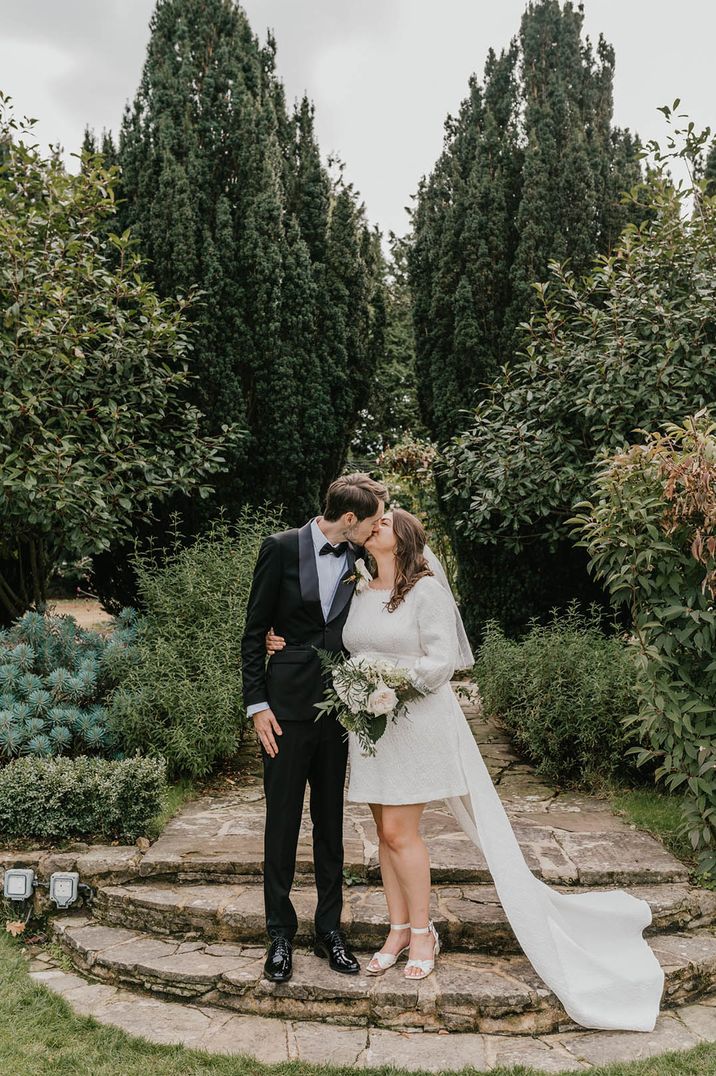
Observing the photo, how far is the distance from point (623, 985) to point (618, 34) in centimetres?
850

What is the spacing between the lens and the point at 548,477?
644 centimetres

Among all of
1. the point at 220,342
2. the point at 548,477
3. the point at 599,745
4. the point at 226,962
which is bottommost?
the point at 226,962

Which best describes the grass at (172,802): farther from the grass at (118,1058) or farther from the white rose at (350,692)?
the white rose at (350,692)

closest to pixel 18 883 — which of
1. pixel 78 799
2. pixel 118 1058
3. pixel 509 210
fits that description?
pixel 78 799

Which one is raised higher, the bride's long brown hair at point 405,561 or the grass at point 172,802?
the bride's long brown hair at point 405,561

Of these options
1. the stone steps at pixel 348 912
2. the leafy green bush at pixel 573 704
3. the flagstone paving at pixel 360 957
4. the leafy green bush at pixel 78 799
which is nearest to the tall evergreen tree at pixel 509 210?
the leafy green bush at pixel 573 704

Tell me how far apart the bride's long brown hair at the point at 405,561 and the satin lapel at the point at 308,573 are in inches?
12.0

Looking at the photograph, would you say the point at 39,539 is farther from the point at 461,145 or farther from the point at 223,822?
the point at 461,145

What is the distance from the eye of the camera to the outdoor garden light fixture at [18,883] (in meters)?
4.23

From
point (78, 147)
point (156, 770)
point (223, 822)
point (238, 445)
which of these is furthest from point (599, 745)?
point (78, 147)

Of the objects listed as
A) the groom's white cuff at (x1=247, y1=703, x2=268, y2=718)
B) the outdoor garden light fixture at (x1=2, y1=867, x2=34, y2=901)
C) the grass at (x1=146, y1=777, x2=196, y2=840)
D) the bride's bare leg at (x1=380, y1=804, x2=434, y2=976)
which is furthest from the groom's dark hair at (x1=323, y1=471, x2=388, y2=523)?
the outdoor garden light fixture at (x1=2, y1=867, x2=34, y2=901)

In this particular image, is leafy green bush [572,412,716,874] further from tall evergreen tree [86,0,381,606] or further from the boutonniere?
tall evergreen tree [86,0,381,606]

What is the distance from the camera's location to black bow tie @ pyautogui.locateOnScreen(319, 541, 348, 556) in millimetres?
3627

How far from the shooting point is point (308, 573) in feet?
11.8
